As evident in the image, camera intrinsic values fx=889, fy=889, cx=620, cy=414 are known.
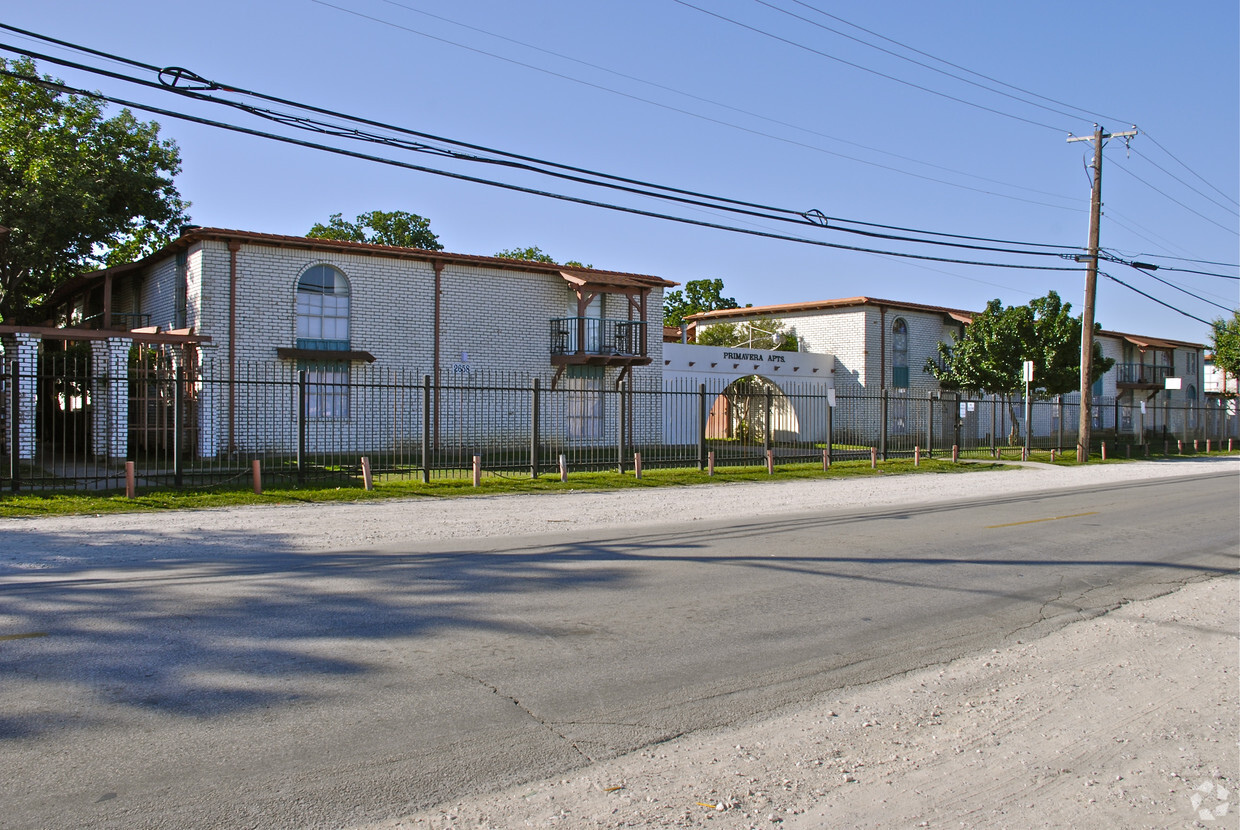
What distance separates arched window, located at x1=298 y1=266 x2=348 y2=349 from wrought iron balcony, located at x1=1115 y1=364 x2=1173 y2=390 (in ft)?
146

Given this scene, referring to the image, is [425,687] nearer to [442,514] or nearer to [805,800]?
[805,800]

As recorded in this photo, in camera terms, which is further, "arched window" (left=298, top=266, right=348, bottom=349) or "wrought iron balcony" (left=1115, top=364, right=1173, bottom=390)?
"wrought iron balcony" (left=1115, top=364, right=1173, bottom=390)

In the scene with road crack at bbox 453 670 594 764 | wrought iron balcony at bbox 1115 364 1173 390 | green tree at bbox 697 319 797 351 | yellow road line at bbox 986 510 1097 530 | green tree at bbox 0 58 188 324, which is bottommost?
road crack at bbox 453 670 594 764

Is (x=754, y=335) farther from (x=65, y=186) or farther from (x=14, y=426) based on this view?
(x=14, y=426)

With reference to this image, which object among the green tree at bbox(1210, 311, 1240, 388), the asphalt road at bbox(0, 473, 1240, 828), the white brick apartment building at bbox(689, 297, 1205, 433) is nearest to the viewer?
the asphalt road at bbox(0, 473, 1240, 828)

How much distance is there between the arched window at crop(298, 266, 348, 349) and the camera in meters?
24.8

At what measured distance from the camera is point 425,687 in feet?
16.2

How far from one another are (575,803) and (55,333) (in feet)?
63.9

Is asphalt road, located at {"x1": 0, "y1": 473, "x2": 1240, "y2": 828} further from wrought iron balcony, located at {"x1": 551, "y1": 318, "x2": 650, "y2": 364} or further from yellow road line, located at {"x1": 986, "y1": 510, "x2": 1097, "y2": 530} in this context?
→ wrought iron balcony, located at {"x1": 551, "y1": 318, "x2": 650, "y2": 364}

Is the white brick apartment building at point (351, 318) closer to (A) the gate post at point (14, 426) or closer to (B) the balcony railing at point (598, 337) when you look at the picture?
(B) the balcony railing at point (598, 337)

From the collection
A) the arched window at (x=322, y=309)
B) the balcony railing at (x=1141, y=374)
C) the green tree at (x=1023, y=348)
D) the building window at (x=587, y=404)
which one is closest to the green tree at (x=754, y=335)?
the green tree at (x=1023, y=348)

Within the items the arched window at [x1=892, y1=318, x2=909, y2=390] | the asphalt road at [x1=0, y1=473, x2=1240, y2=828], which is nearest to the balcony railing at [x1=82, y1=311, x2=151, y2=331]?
the asphalt road at [x1=0, y1=473, x2=1240, y2=828]

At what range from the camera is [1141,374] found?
51.7 meters

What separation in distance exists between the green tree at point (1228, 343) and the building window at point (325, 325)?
4291 centimetres
